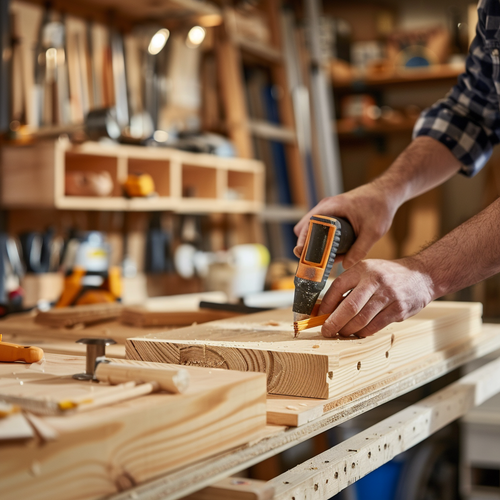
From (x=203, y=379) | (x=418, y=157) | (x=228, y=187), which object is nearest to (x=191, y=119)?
(x=228, y=187)

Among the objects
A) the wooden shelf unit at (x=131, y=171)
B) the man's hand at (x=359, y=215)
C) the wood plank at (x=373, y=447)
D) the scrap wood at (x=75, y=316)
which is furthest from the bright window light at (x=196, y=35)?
the wood plank at (x=373, y=447)

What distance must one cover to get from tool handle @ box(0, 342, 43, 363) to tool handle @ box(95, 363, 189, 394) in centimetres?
18

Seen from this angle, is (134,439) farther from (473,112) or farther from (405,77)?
(405,77)

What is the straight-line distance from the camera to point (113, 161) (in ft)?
8.18

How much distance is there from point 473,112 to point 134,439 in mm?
1241

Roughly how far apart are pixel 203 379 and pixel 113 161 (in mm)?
1870

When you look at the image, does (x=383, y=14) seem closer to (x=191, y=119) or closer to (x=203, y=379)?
(x=191, y=119)

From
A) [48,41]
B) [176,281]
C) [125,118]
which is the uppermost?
[48,41]

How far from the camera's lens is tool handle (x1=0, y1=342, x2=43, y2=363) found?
882mm

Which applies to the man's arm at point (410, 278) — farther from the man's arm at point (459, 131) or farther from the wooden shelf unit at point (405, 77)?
the wooden shelf unit at point (405, 77)

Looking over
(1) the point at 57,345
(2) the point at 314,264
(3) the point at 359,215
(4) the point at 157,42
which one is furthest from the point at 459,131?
(4) the point at 157,42

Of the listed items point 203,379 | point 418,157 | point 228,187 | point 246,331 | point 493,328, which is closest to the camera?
point 203,379

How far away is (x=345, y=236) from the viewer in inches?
44.9

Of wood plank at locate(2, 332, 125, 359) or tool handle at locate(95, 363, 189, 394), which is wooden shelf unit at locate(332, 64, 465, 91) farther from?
tool handle at locate(95, 363, 189, 394)
